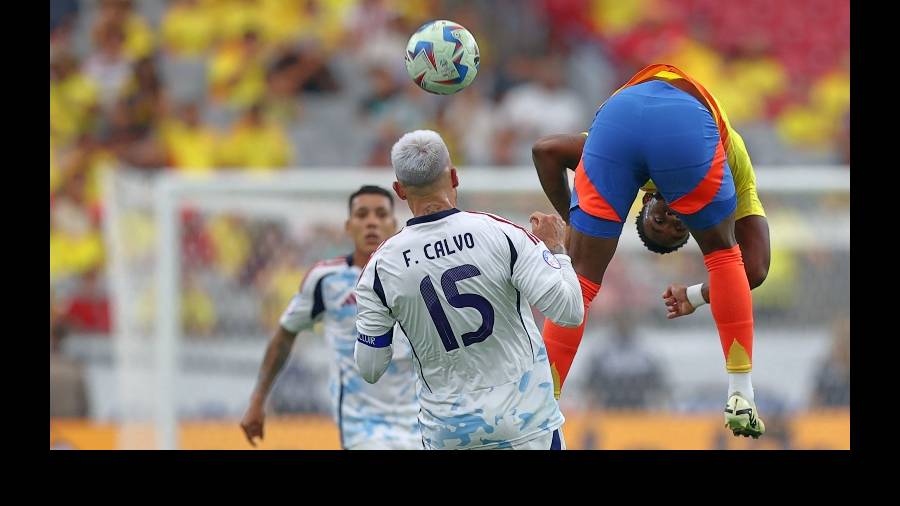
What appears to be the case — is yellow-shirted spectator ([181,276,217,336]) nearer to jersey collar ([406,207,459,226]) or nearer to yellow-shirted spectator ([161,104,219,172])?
yellow-shirted spectator ([161,104,219,172])

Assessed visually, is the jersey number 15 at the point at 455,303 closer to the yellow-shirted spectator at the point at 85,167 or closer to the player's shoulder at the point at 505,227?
the player's shoulder at the point at 505,227

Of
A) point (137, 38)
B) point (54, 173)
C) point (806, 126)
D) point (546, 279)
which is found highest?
→ point (137, 38)

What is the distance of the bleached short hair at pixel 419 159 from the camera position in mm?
5777

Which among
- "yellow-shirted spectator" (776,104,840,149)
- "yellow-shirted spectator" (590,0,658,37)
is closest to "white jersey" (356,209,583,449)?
"yellow-shirted spectator" (776,104,840,149)

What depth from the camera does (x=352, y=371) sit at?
26.7 ft

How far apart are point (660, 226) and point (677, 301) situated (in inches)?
14.5

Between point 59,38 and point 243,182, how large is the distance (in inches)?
180

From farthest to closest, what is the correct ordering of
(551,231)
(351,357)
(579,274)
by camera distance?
1. (351,357)
2. (579,274)
3. (551,231)

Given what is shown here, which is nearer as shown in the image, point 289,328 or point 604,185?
point 604,185

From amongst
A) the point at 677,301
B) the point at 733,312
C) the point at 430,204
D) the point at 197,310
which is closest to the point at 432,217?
the point at 430,204

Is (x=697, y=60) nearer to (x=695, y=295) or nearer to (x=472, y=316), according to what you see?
(x=695, y=295)

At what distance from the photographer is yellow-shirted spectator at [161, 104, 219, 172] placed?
14102 mm

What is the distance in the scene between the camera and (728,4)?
50.0 feet
